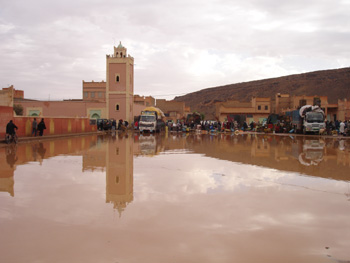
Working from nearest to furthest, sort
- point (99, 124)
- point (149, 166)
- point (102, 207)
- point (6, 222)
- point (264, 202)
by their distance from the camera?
point (6, 222)
point (102, 207)
point (264, 202)
point (149, 166)
point (99, 124)

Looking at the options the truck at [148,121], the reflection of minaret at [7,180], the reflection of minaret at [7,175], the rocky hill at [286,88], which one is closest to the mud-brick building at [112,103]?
the truck at [148,121]

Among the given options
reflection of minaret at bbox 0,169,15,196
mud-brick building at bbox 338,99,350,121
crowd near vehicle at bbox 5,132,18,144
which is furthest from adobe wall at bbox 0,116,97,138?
mud-brick building at bbox 338,99,350,121

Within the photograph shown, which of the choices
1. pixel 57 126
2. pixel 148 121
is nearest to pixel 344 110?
pixel 148 121

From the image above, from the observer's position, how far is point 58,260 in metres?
4.11

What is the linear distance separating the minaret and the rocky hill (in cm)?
5748

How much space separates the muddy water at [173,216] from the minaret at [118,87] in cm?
4585

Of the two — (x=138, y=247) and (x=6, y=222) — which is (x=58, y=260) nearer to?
(x=138, y=247)

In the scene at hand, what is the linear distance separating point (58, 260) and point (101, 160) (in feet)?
30.1

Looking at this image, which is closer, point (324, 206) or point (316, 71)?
point (324, 206)

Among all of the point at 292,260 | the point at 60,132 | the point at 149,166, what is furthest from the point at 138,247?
the point at 60,132

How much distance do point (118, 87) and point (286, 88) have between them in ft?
252

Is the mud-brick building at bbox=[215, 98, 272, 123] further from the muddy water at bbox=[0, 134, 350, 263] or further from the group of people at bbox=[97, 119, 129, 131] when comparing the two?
the muddy water at bbox=[0, 134, 350, 263]

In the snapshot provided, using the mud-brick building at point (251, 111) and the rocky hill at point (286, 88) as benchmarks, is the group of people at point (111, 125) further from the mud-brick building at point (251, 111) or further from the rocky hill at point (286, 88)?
the rocky hill at point (286, 88)

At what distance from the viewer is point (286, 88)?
119m
